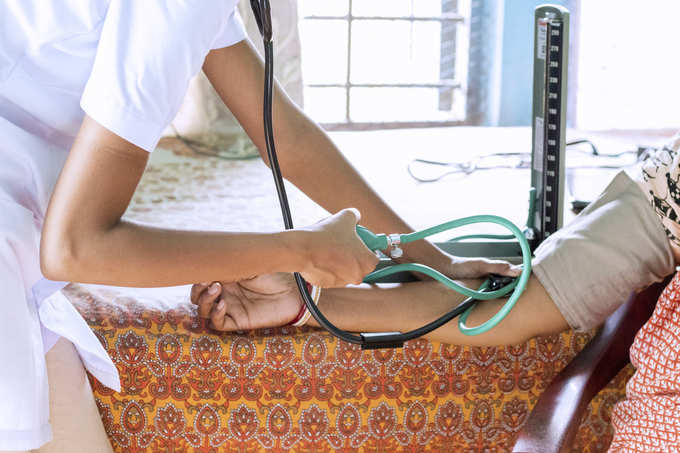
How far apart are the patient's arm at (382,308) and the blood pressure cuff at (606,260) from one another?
3cm

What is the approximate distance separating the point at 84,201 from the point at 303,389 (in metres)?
0.56

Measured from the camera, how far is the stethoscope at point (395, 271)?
36.0 inches

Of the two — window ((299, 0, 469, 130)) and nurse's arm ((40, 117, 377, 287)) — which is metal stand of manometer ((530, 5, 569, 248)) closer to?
nurse's arm ((40, 117, 377, 287))

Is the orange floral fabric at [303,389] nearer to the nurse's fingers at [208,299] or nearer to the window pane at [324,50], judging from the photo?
the nurse's fingers at [208,299]

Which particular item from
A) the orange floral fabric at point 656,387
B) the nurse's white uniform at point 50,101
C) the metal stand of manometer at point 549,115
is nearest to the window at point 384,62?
the metal stand of manometer at point 549,115

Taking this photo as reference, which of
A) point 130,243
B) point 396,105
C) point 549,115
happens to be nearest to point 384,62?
point 396,105

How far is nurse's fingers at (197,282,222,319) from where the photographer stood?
1130 millimetres

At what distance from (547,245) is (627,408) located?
277mm

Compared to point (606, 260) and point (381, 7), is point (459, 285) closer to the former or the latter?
point (606, 260)

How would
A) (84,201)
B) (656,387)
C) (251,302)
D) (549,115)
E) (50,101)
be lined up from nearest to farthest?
(84,201)
(50,101)
(656,387)
(251,302)
(549,115)

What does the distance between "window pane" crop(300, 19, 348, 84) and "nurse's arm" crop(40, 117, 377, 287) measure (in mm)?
2986

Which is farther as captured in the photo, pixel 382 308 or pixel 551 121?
pixel 551 121

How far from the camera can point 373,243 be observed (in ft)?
3.15

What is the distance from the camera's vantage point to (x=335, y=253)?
0.89 meters
